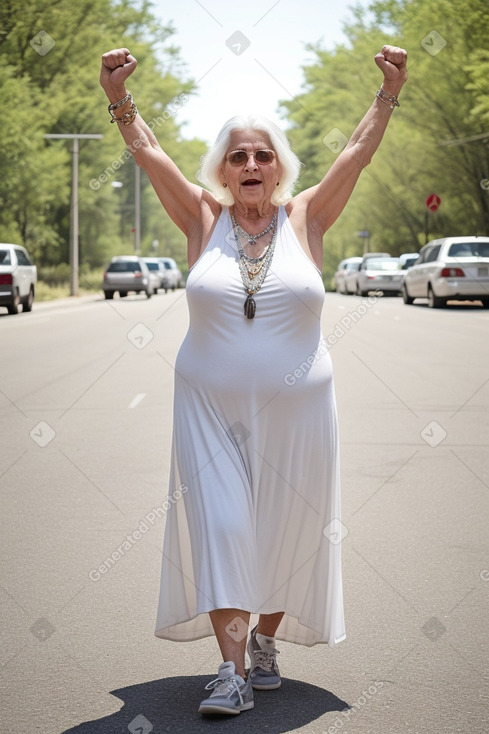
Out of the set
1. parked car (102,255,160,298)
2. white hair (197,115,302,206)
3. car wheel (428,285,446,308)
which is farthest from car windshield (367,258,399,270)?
white hair (197,115,302,206)

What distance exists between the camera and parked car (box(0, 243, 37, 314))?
32125mm

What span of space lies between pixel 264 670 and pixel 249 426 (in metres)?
0.87

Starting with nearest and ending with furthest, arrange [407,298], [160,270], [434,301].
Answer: [434,301] < [407,298] < [160,270]

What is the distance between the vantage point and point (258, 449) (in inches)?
171

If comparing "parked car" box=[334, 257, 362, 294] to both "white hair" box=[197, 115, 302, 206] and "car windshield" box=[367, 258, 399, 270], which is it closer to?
"car windshield" box=[367, 258, 399, 270]

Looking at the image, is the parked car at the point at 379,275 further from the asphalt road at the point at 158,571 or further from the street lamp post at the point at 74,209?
the asphalt road at the point at 158,571

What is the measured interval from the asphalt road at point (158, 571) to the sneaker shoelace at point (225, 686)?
0.30 feet

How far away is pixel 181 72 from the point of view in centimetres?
7788

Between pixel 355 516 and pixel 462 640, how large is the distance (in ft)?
8.14

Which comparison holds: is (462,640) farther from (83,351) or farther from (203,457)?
(83,351)

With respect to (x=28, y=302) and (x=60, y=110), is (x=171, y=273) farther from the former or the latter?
(x=28, y=302)

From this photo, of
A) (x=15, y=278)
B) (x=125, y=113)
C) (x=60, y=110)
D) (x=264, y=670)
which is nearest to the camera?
(x=264, y=670)

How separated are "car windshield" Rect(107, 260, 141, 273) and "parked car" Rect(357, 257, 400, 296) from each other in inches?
348

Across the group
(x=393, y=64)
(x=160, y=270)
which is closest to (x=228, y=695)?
(x=393, y=64)
